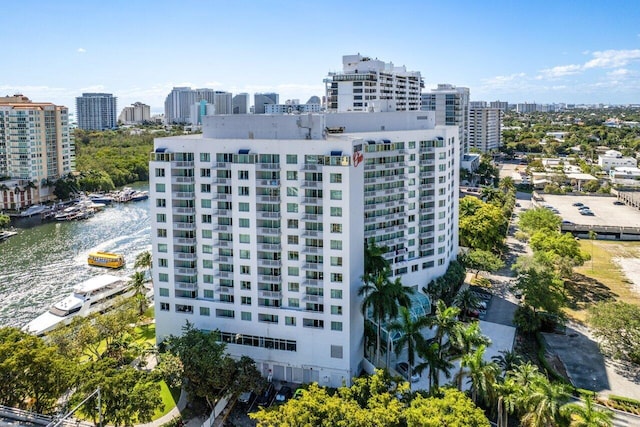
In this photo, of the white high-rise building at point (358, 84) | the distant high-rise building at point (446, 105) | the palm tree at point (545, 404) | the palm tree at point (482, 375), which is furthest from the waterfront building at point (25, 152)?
the palm tree at point (545, 404)

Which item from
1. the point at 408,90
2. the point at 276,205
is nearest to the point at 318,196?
the point at 276,205

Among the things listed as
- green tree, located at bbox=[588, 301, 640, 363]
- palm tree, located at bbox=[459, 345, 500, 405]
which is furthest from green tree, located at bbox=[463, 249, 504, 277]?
A: palm tree, located at bbox=[459, 345, 500, 405]

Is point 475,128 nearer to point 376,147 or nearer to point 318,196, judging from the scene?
point 376,147

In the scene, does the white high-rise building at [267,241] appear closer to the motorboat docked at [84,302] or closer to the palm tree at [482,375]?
the palm tree at [482,375]

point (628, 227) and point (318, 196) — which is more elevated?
point (318, 196)

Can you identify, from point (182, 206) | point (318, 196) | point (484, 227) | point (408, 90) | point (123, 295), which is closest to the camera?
point (318, 196)

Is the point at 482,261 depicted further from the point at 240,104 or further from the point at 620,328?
the point at 240,104

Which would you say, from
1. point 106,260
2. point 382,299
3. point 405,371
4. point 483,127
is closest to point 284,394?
point 405,371
